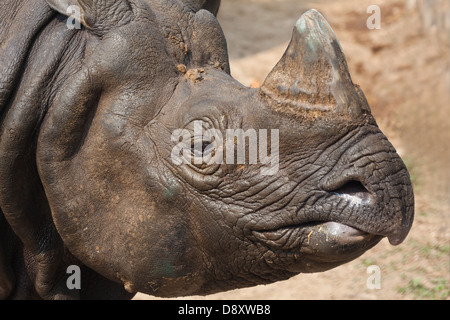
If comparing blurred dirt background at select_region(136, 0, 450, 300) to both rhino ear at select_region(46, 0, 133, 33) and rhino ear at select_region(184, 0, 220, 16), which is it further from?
rhino ear at select_region(46, 0, 133, 33)

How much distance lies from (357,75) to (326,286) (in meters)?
4.90

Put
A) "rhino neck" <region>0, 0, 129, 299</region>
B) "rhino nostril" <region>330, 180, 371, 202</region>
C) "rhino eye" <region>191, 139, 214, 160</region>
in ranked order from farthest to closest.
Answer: "rhino neck" <region>0, 0, 129, 299</region>, "rhino eye" <region>191, 139, 214, 160</region>, "rhino nostril" <region>330, 180, 371, 202</region>

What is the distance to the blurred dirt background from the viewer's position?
618 centimetres

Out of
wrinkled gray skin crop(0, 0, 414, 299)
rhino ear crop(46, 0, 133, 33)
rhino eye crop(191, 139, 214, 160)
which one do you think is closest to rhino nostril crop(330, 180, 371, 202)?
wrinkled gray skin crop(0, 0, 414, 299)

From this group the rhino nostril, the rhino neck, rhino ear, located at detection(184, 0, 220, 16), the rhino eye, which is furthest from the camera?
rhino ear, located at detection(184, 0, 220, 16)

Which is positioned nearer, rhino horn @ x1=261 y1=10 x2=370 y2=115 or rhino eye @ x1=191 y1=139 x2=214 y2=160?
rhino horn @ x1=261 y1=10 x2=370 y2=115

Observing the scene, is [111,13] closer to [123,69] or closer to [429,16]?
[123,69]

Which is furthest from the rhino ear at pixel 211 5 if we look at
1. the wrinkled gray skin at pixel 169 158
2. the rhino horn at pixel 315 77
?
the rhino horn at pixel 315 77

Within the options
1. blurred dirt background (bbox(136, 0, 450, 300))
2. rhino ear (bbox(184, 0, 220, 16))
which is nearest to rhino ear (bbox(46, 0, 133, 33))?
rhino ear (bbox(184, 0, 220, 16))

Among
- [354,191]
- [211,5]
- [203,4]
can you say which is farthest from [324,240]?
[211,5]

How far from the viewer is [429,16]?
10.8 m

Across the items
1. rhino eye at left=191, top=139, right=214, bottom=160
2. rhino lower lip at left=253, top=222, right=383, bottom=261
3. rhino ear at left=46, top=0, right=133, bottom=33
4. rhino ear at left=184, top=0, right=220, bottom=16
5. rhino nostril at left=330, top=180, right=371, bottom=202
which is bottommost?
rhino lower lip at left=253, top=222, right=383, bottom=261

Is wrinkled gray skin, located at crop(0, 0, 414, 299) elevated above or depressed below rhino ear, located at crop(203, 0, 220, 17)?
below

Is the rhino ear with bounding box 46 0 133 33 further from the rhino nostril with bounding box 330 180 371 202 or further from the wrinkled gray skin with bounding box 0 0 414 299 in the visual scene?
the rhino nostril with bounding box 330 180 371 202
